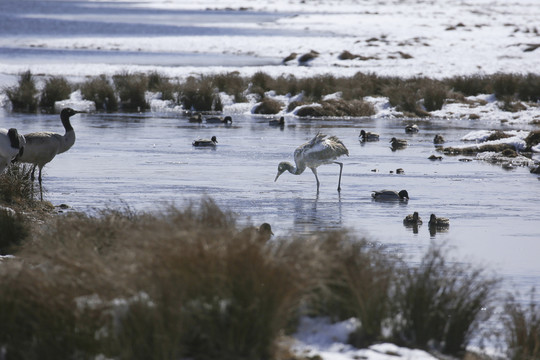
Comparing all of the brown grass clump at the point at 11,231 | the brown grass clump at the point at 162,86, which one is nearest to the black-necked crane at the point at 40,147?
the brown grass clump at the point at 11,231

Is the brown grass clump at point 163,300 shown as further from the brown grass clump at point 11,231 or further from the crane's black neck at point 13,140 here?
the crane's black neck at point 13,140

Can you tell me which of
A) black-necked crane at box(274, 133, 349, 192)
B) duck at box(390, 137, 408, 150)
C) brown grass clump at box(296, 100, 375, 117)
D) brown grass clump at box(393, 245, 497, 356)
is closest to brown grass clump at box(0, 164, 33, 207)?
black-necked crane at box(274, 133, 349, 192)

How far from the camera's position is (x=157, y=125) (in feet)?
87.6

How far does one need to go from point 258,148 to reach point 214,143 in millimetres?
1209

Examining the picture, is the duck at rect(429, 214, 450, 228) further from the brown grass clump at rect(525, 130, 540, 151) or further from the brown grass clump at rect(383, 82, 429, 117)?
the brown grass clump at rect(383, 82, 429, 117)

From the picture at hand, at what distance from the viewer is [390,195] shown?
14445 millimetres

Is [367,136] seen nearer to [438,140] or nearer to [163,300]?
[438,140]

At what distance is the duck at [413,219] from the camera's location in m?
12.4

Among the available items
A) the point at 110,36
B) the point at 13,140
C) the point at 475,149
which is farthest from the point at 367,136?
the point at 110,36

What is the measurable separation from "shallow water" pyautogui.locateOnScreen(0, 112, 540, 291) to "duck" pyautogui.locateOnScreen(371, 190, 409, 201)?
0.54 ft

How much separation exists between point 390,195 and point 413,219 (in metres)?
2.07

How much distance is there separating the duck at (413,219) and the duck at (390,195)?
1903 mm

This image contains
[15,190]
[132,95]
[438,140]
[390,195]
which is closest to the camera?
[15,190]

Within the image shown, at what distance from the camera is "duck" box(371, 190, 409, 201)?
47.4ft
